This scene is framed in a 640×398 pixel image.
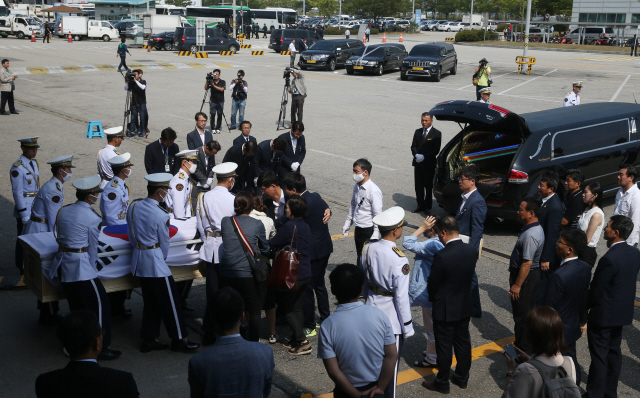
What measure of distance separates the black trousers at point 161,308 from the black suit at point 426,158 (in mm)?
6179

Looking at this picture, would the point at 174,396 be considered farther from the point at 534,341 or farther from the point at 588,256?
the point at 588,256

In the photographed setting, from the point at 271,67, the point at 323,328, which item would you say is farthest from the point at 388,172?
the point at 271,67

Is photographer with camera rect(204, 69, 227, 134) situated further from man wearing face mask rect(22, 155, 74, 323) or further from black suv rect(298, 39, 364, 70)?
black suv rect(298, 39, 364, 70)

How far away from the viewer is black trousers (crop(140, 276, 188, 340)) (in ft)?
20.6

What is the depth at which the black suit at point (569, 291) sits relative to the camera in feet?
17.3

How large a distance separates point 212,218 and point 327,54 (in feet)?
98.6

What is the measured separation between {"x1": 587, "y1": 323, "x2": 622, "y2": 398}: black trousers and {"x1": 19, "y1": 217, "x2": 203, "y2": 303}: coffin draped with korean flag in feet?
13.4

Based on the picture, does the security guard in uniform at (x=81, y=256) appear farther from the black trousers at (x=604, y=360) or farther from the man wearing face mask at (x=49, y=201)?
the black trousers at (x=604, y=360)

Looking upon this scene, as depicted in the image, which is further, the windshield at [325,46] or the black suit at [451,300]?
the windshield at [325,46]

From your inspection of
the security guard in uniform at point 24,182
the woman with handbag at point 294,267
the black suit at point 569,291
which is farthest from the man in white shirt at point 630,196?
the security guard in uniform at point 24,182

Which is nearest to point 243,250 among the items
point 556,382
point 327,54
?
point 556,382

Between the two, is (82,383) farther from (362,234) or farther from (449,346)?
(362,234)

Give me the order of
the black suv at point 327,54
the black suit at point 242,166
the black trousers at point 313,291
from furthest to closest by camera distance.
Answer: the black suv at point 327,54, the black suit at point 242,166, the black trousers at point 313,291

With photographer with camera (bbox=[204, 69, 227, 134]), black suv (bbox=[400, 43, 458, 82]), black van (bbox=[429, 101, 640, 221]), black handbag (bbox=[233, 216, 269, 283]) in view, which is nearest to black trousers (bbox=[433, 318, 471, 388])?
black handbag (bbox=[233, 216, 269, 283])
